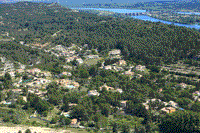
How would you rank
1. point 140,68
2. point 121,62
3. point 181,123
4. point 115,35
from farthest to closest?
point 115,35 < point 121,62 < point 140,68 < point 181,123

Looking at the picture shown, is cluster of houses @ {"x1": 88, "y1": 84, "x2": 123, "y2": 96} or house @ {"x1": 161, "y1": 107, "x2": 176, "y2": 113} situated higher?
cluster of houses @ {"x1": 88, "y1": 84, "x2": 123, "y2": 96}

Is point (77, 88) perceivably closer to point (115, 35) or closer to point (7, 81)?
point (7, 81)

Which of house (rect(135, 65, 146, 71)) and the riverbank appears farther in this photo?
house (rect(135, 65, 146, 71))

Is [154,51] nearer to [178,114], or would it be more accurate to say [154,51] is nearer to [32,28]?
[178,114]

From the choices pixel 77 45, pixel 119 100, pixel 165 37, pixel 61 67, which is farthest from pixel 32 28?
pixel 119 100

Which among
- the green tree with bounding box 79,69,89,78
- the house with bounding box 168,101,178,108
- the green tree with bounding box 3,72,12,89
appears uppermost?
the green tree with bounding box 3,72,12,89

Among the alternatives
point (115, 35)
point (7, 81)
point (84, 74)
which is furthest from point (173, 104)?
point (115, 35)

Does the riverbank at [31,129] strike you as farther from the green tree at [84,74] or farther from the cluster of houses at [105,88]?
the green tree at [84,74]

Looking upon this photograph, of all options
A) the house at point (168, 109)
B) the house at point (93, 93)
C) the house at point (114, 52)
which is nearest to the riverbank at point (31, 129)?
the house at point (93, 93)

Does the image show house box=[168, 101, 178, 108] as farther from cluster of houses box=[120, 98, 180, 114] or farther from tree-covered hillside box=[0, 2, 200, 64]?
tree-covered hillside box=[0, 2, 200, 64]

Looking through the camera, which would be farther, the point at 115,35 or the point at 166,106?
the point at 115,35

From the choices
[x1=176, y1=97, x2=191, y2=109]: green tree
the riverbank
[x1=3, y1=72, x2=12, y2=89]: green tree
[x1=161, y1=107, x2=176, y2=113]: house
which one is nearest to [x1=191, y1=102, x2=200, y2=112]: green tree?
[x1=176, y1=97, x2=191, y2=109]: green tree

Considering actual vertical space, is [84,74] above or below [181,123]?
below
